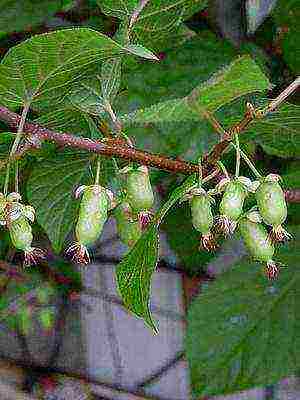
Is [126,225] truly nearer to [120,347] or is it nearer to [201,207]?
[201,207]

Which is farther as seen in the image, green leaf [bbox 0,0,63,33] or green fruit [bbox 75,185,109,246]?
green leaf [bbox 0,0,63,33]

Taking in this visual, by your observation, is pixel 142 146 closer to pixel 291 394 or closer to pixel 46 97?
pixel 46 97

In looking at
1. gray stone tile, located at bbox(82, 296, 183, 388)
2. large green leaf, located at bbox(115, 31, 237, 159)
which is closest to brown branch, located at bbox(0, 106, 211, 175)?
large green leaf, located at bbox(115, 31, 237, 159)

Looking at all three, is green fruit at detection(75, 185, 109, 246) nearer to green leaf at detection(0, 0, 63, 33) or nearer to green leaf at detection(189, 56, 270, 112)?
green leaf at detection(189, 56, 270, 112)

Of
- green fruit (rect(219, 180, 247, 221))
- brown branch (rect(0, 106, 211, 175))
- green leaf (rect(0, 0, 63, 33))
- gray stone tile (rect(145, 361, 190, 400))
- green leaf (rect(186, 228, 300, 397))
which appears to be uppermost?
green fruit (rect(219, 180, 247, 221))

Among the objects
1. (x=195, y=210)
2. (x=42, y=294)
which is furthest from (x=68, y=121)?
(x=42, y=294)

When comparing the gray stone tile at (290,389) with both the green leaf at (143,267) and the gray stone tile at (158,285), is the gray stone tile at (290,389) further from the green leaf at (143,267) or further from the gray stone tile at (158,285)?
the green leaf at (143,267)
